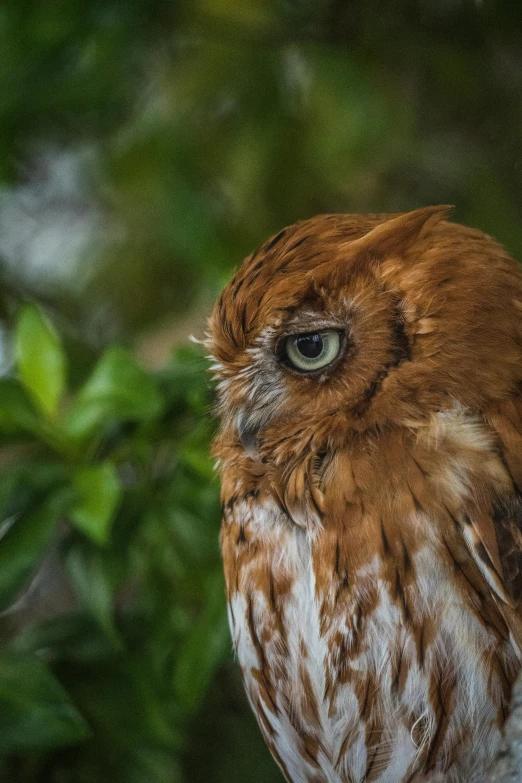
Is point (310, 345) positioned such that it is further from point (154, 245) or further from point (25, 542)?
point (154, 245)

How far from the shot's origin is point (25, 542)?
1.40 m

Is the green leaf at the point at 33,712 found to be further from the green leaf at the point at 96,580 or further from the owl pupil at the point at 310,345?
the owl pupil at the point at 310,345

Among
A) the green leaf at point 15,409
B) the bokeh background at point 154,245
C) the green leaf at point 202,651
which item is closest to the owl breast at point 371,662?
the green leaf at point 202,651

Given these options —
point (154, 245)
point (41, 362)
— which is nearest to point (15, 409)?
point (41, 362)

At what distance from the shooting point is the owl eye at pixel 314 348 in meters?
1.21

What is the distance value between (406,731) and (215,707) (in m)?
0.84

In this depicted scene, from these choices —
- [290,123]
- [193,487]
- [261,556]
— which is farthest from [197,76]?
[261,556]

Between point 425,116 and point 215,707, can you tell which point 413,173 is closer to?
point 425,116

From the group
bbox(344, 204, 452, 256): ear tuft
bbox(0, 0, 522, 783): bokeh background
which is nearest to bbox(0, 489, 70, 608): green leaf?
bbox(0, 0, 522, 783): bokeh background

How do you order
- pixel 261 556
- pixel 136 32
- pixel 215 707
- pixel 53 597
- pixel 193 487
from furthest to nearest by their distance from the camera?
pixel 53 597 < pixel 215 707 < pixel 136 32 < pixel 193 487 < pixel 261 556

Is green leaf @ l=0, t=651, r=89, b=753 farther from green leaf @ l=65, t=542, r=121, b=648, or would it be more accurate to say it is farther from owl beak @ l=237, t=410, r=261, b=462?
owl beak @ l=237, t=410, r=261, b=462

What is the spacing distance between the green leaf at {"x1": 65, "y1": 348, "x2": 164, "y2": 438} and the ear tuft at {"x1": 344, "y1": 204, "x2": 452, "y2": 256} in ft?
1.39

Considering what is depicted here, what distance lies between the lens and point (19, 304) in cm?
225

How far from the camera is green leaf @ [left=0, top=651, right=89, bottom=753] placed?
134cm
